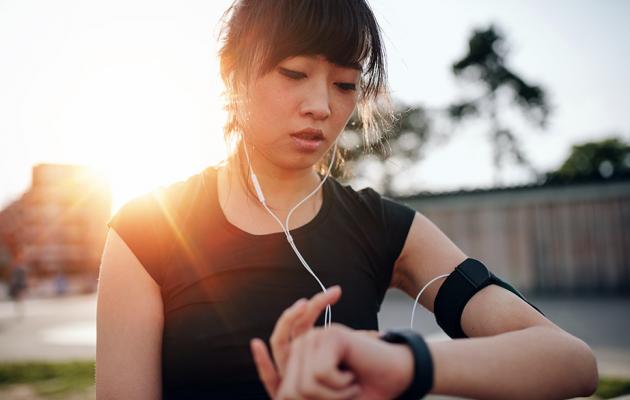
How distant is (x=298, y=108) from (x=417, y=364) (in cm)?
67

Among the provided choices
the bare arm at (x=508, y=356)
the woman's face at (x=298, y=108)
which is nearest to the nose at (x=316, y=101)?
the woman's face at (x=298, y=108)

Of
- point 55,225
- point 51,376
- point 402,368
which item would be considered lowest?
point 51,376

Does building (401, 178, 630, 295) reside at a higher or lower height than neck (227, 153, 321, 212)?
lower

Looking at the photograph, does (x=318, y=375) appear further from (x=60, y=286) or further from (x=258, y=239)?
(x=60, y=286)

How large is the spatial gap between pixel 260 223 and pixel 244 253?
0.11m

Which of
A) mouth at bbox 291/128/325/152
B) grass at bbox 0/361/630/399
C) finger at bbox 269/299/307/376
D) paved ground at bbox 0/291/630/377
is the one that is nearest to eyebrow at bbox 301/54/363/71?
mouth at bbox 291/128/325/152

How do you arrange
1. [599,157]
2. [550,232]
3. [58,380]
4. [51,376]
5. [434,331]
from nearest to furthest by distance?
[58,380] → [51,376] → [434,331] → [550,232] → [599,157]

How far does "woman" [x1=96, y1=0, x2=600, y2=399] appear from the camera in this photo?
117 centimetres

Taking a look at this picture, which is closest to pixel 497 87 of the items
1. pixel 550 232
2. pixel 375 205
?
pixel 550 232

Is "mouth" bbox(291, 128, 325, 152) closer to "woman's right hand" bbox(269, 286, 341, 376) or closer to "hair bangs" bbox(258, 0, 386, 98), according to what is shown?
"hair bangs" bbox(258, 0, 386, 98)

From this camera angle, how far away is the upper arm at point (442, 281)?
1.16m

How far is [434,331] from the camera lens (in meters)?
8.27

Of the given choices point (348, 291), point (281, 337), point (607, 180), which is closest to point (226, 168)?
point (348, 291)

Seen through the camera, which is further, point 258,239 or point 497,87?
point 497,87
